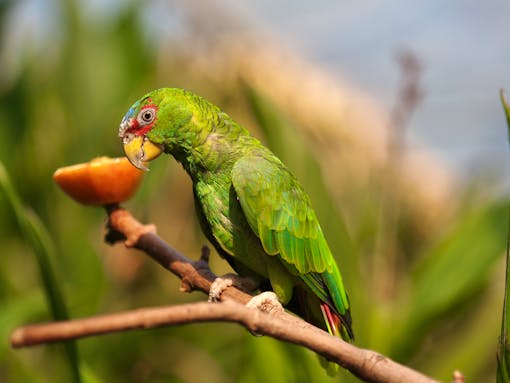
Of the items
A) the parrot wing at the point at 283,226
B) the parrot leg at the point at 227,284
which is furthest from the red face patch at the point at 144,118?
the parrot leg at the point at 227,284

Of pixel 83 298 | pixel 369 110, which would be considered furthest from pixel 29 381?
pixel 369 110

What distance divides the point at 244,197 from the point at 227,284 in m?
0.16

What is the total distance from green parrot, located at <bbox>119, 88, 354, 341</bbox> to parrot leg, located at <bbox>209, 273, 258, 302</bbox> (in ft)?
0.13

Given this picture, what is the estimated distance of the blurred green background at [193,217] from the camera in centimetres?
165

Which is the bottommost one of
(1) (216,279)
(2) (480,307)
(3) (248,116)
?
(2) (480,307)

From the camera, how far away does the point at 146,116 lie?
1.31m

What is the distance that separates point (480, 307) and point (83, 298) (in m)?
1.12

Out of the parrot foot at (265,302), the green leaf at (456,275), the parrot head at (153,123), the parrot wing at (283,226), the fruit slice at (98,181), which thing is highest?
the parrot head at (153,123)

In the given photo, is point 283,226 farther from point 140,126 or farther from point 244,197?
point 140,126

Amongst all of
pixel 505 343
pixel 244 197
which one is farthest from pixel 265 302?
pixel 505 343

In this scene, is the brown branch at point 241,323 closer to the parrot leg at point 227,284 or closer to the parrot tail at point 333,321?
the parrot leg at point 227,284

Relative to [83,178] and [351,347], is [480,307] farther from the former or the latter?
[351,347]

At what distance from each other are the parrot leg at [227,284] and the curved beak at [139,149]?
0.80 ft

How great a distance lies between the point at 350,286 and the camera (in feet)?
5.28
